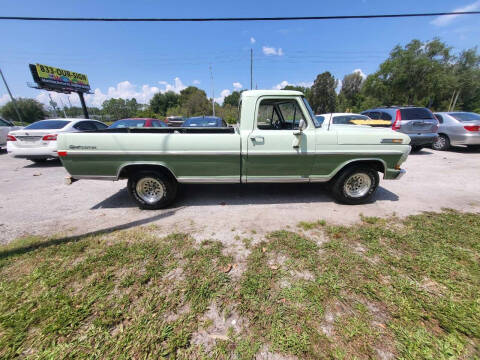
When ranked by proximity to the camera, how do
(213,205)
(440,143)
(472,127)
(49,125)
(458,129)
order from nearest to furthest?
(213,205) → (49,125) → (472,127) → (458,129) → (440,143)

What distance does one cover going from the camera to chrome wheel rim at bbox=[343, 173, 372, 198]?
3754 millimetres

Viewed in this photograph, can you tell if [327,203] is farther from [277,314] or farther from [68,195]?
[68,195]

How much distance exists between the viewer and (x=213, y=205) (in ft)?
12.6

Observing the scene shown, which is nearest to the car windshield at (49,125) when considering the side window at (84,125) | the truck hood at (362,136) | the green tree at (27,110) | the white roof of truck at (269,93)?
the side window at (84,125)

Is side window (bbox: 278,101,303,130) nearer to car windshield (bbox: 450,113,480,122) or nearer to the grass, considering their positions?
the grass

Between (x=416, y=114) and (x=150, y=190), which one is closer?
(x=150, y=190)

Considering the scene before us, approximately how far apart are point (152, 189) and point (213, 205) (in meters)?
1.22

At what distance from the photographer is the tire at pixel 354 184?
366cm

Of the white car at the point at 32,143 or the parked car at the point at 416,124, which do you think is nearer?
the white car at the point at 32,143

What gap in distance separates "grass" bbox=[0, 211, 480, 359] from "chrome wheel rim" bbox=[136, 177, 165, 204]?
1003mm

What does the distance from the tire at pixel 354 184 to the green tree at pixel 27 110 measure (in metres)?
92.5

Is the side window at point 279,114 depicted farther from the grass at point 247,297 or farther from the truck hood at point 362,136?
the grass at point 247,297

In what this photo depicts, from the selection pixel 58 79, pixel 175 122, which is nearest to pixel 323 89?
pixel 175 122

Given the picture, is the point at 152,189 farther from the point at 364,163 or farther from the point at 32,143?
the point at 32,143
